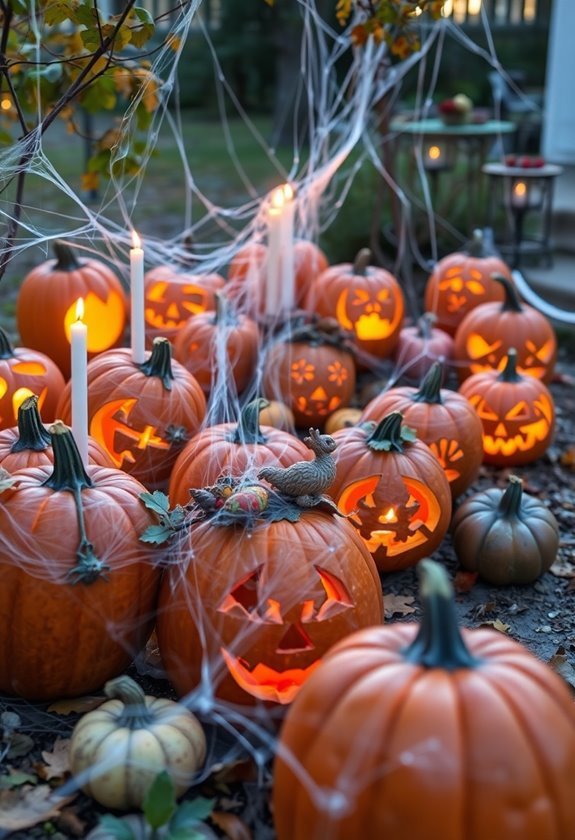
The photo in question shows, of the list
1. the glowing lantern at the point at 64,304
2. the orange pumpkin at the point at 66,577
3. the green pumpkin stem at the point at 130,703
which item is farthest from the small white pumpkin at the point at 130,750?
the glowing lantern at the point at 64,304

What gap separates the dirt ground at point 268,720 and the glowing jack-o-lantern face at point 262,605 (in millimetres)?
157

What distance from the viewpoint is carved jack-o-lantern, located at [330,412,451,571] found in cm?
350

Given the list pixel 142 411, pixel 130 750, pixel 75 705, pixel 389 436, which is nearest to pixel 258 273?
pixel 142 411

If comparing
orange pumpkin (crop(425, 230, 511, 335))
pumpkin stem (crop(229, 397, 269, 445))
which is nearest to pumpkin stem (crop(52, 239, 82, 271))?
pumpkin stem (crop(229, 397, 269, 445))

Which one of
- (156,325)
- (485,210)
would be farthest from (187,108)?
(156,325)

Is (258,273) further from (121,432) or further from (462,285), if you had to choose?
(121,432)

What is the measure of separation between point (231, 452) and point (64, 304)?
6.31 ft

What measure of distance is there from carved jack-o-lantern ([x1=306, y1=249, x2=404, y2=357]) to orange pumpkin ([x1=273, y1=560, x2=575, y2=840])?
138 inches

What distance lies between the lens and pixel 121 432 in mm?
3791

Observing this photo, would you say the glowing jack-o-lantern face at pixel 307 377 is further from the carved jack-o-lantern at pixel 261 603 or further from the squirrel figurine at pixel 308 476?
the carved jack-o-lantern at pixel 261 603

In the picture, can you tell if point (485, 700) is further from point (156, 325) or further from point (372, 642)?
point (156, 325)

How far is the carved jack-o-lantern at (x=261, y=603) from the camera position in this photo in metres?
2.58

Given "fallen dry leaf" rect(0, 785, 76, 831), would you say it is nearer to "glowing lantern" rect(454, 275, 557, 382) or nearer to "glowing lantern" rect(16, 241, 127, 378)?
"glowing lantern" rect(16, 241, 127, 378)

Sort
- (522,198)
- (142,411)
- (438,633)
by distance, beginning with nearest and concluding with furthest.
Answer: (438,633) → (142,411) → (522,198)
